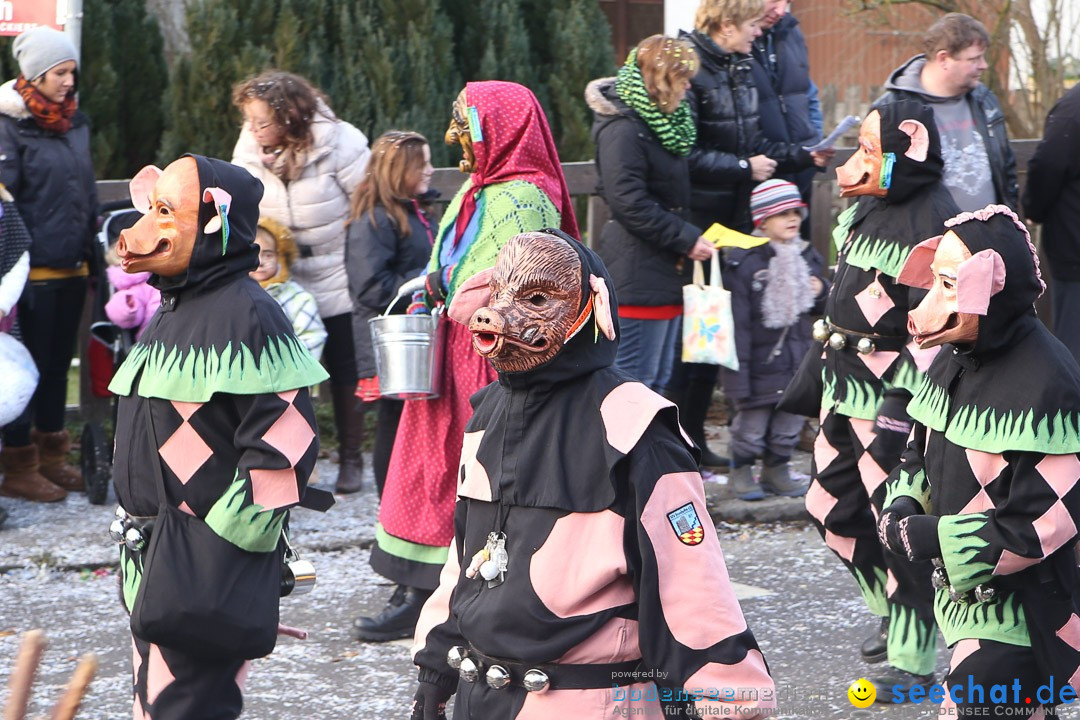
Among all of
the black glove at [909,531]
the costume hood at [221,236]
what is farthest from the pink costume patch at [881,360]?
the costume hood at [221,236]

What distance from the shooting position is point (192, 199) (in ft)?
12.0

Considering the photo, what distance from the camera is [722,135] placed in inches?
281

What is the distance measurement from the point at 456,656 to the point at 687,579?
54cm

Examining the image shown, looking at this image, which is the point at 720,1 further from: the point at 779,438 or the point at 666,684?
the point at 666,684

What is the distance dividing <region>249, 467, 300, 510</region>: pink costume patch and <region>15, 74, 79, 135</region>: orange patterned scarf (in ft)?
13.2

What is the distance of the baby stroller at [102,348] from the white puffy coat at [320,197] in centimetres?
68

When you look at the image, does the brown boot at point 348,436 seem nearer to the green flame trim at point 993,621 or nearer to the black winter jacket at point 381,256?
the black winter jacket at point 381,256

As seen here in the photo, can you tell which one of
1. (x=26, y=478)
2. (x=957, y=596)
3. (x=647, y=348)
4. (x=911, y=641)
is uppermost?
(x=957, y=596)

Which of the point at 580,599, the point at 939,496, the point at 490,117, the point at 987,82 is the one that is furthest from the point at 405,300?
the point at 987,82

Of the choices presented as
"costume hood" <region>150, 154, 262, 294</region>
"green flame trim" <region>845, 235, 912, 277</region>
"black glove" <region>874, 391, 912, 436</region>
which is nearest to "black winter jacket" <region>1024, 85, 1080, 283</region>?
"green flame trim" <region>845, 235, 912, 277</region>

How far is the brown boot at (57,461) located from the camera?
293 inches

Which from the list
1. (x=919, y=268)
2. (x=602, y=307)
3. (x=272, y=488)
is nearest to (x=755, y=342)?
(x=919, y=268)

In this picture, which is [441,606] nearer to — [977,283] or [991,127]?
[977,283]

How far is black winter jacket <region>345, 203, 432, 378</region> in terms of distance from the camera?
639 cm
